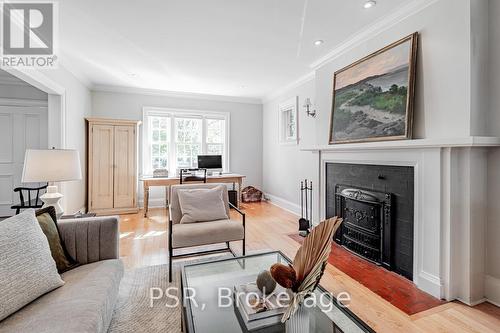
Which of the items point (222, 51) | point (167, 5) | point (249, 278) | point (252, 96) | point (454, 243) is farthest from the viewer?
point (252, 96)

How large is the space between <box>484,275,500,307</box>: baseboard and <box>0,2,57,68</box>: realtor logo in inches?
179

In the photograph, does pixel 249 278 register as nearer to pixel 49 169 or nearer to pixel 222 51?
pixel 49 169

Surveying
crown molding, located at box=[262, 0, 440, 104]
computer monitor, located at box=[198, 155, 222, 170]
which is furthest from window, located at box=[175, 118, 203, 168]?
crown molding, located at box=[262, 0, 440, 104]

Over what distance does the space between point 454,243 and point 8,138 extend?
6.55 m

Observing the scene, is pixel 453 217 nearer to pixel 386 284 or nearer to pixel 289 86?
pixel 386 284

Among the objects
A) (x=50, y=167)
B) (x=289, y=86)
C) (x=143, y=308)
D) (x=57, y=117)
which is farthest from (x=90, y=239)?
(x=289, y=86)

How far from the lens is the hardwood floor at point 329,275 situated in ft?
5.60

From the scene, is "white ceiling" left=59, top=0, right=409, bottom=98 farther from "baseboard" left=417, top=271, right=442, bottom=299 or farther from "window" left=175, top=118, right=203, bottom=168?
"baseboard" left=417, top=271, right=442, bottom=299

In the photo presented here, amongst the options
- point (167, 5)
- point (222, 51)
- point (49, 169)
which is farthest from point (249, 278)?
point (222, 51)

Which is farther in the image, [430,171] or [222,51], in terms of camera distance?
[222,51]

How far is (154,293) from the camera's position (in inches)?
81.9

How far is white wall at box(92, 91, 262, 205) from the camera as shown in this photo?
5234 mm

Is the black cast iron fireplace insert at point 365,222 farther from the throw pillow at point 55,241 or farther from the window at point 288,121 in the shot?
the throw pillow at point 55,241

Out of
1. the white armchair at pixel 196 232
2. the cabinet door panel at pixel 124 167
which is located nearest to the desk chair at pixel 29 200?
the cabinet door panel at pixel 124 167
